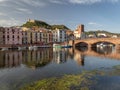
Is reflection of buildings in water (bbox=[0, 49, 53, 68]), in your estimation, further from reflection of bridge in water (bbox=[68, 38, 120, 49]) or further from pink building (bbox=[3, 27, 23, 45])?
reflection of bridge in water (bbox=[68, 38, 120, 49])

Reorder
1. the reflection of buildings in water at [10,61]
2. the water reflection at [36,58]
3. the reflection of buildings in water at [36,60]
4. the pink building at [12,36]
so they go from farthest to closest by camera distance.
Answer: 1. the pink building at [12,36]
2. the water reflection at [36,58]
3. the reflection of buildings in water at [36,60]
4. the reflection of buildings in water at [10,61]

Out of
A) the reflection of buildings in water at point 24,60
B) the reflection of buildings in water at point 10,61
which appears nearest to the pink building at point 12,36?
the reflection of buildings in water at point 24,60

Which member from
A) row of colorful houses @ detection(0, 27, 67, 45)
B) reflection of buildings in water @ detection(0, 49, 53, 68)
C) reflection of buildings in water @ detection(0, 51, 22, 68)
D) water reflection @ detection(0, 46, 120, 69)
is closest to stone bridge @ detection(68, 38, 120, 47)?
row of colorful houses @ detection(0, 27, 67, 45)

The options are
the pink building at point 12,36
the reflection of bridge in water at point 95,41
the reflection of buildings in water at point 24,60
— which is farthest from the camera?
the reflection of bridge in water at point 95,41

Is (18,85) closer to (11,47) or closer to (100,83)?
(100,83)

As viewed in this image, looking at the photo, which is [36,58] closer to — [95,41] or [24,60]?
[24,60]

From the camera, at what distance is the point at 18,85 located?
2188 centimetres

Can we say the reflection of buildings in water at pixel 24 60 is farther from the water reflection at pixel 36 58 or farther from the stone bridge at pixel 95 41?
the stone bridge at pixel 95 41

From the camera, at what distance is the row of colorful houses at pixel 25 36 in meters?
96.7

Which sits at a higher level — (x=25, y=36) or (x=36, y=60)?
(x=25, y=36)

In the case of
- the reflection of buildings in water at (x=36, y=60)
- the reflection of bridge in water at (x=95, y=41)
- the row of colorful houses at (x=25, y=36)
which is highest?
the row of colorful houses at (x=25, y=36)

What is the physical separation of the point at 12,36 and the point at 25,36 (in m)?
11.9

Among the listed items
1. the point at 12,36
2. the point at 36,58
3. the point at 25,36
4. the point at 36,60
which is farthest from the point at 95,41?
the point at 36,60

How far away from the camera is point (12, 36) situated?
99188 millimetres
